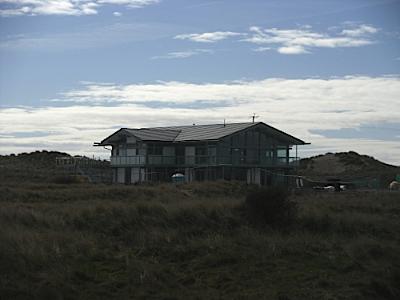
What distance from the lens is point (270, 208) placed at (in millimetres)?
19688

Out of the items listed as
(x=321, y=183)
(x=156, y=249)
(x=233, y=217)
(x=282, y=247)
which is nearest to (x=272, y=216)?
(x=233, y=217)

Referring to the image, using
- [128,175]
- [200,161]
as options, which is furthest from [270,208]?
[128,175]

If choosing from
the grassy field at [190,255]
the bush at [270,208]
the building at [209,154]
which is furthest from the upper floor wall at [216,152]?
the grassy field at [190,255]

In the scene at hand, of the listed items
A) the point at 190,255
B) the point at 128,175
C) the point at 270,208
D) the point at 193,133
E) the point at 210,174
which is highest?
the point at 193,133

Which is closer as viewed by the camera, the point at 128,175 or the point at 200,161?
the point at 200,161

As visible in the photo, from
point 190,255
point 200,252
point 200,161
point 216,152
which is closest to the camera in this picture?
point 190,255

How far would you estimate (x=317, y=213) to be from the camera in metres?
21.5

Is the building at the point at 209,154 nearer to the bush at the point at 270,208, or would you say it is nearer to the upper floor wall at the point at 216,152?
the upper floor wall at the point at 216,152

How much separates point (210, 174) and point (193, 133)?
624 centimetres

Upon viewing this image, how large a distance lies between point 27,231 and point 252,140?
42.8 meters

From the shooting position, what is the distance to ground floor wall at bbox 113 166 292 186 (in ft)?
178

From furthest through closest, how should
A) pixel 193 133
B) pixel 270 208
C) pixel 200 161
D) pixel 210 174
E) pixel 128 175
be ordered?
1. pixel 193 133
2. pixel 128 175
3. pixel 200 161
4. pixel 210 174
5. pixel 270 208

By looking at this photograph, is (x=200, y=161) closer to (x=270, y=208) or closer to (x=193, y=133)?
(x=193, y=133)

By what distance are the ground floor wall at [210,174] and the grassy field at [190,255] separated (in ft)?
108
